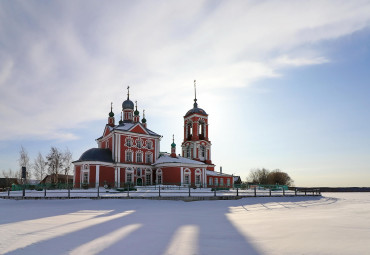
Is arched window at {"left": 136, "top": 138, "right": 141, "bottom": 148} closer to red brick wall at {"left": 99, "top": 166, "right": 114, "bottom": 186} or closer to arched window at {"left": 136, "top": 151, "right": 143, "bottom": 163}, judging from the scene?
arched window at {"left": 136, "top": 151, "right": 143, "bottom": 163}

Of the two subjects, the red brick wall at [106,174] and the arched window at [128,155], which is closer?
the red brick wall at [106,174]

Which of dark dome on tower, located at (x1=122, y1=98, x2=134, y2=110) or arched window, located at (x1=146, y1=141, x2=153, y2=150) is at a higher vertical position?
dark dome on tower, located at (x1=122, y1=98, x2=134, y2=110)

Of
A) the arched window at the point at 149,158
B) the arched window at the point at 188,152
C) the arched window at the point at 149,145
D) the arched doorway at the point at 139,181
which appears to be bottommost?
the arched doorway at the point at 139,181

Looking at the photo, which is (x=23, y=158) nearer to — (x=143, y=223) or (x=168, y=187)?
(x=168, y=187)

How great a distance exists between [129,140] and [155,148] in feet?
15.7

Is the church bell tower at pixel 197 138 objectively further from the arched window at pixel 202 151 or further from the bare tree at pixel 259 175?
the bare tree at pixel 259 175

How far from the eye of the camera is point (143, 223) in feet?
33.0

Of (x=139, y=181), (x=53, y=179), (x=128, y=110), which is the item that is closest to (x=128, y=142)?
(x=139, y=181)

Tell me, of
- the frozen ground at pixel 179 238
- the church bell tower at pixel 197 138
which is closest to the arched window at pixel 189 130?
the church bell tower at pixel 197 138

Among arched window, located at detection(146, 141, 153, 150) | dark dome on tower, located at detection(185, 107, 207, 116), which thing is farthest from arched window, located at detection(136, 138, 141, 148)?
dark dome on tower, located at detection(185, 107, 207, 116)

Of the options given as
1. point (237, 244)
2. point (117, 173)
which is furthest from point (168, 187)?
point (237, 244)

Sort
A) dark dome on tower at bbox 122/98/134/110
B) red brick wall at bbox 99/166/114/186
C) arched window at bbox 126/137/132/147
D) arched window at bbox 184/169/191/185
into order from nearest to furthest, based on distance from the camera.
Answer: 1. red brick wall at bbox 99/166/114/186
2. arched window at bbox 184/169/191/185
3. arched window at bbox 126/137/132/147
4. dark dome on tower at bbox 122/98/134/110

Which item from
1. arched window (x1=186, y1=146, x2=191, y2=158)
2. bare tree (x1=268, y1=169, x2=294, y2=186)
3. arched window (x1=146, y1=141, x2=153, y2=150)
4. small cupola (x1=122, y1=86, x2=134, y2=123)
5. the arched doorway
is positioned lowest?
bare tree (x1=268, y1=169, x2=294, y2=186)

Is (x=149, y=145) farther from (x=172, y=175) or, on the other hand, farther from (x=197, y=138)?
(x=197, y=138)
